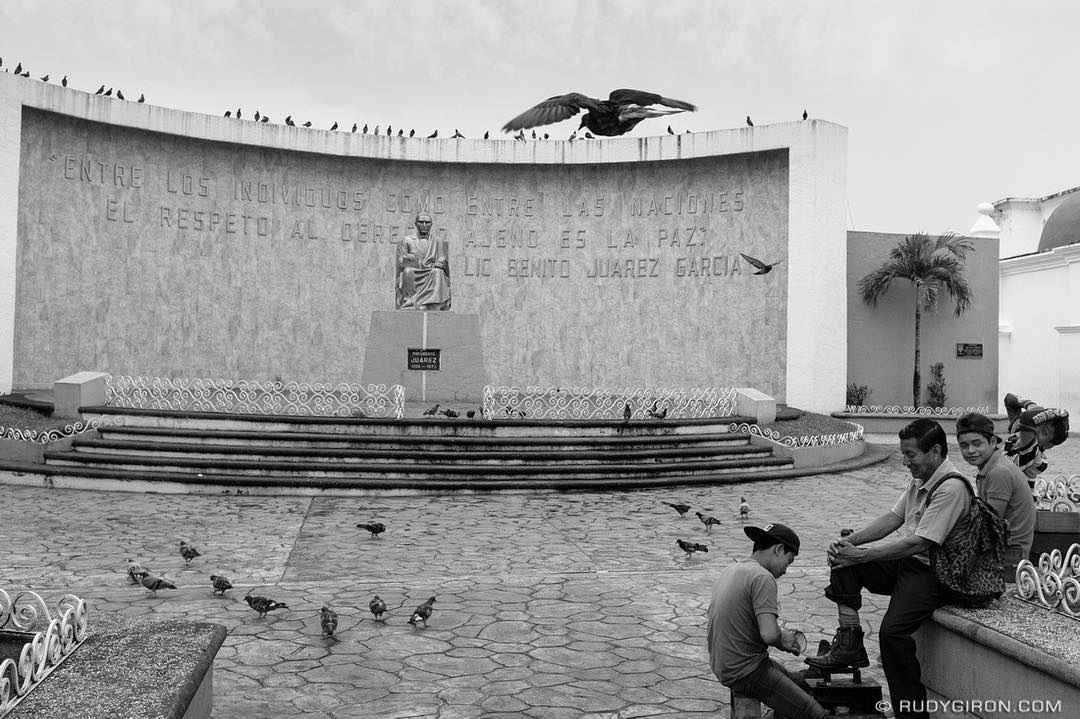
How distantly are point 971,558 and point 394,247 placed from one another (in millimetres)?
19792

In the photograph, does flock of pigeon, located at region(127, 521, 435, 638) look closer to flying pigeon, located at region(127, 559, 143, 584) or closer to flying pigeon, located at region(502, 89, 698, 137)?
flying pigeon, located at region(127, 559, 143, 584)

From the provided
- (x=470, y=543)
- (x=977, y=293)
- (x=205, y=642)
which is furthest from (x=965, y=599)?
(x=977, y=293)

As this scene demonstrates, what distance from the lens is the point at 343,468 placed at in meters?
11.9

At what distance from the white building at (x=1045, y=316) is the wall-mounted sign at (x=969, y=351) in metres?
3.27

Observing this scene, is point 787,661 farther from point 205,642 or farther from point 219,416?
point 219,416

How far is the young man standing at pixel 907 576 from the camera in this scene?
3.97m

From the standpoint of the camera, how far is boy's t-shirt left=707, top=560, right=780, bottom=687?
3844 millimetres

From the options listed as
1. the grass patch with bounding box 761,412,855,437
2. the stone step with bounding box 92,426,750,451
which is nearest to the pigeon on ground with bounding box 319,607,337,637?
the stone step with bounding box 92,426,750,451

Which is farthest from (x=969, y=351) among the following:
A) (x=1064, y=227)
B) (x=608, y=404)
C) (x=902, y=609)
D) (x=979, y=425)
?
(x=902, y=609)

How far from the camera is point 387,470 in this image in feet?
39.3

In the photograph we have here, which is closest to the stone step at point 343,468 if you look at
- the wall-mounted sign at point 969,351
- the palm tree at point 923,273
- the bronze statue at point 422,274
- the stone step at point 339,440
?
the stone step at point 339,440

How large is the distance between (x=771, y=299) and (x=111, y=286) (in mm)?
14943

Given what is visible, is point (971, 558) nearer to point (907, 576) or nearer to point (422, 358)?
point (907, 576)

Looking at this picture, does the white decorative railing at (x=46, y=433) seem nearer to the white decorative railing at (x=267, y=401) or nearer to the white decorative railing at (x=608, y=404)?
the white decorative railing at (x=267, y=401)
